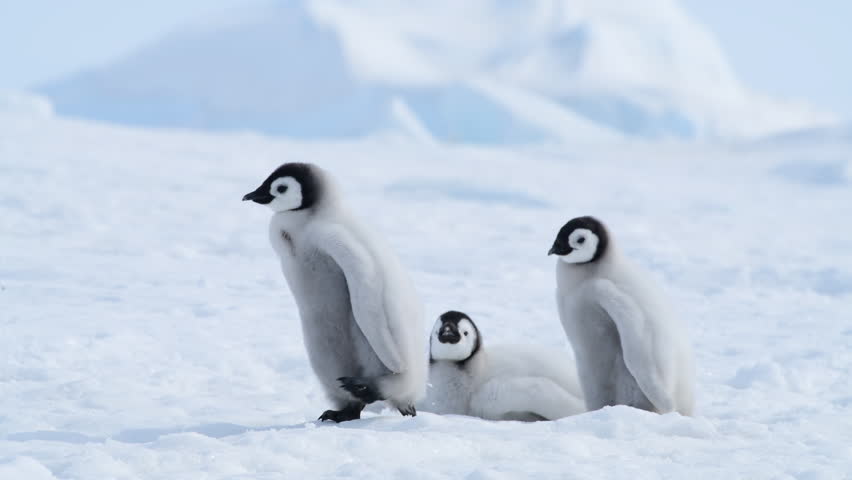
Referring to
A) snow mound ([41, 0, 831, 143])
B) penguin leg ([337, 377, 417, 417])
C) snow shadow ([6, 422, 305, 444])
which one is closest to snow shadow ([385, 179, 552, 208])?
penguin leg ([337, 377, 417, 417])

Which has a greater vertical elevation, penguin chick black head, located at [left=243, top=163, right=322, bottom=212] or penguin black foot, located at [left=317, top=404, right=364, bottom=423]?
penguin chick black head, located at [left=243, top=163, right=322, bottom=212]

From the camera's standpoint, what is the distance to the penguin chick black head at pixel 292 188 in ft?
11.5

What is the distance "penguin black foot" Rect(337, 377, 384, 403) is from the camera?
133 inches

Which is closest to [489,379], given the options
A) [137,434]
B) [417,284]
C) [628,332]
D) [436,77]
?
[628,332]

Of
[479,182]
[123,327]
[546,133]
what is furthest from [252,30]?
[123,327]

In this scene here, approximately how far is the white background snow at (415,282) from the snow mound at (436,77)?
34412 millimetres

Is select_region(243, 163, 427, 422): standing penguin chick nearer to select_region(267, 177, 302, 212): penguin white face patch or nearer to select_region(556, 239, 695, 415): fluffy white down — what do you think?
select_region(267, 177, 302, 212): penguin white face patch

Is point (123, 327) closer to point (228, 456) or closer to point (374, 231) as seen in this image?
point (374, 231)

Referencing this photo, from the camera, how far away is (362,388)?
3.41m

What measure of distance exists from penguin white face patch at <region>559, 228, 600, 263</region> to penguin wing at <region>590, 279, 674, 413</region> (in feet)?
0.77

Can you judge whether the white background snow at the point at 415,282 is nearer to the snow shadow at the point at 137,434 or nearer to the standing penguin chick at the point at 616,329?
the snow shadow at the point at 137,434

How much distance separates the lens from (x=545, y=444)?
2.94 m

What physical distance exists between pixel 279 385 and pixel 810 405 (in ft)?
6.99

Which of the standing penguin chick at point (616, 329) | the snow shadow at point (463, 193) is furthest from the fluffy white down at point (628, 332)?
the snow shadow at point (463, 193)
